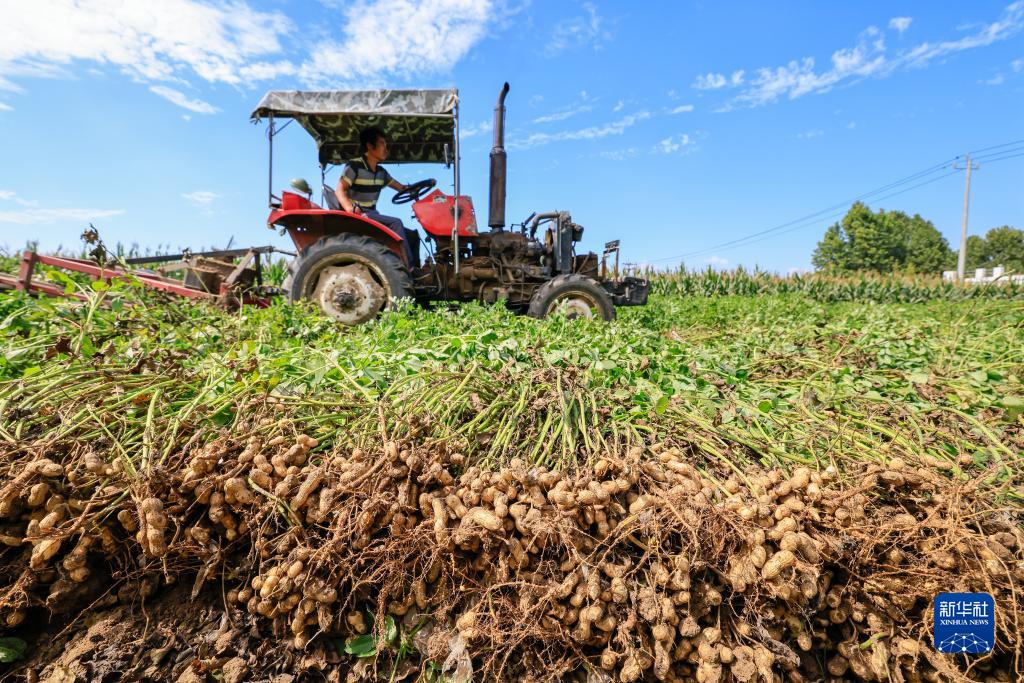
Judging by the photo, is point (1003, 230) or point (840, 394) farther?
point (1003, 230)

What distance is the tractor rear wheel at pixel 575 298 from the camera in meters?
6.23

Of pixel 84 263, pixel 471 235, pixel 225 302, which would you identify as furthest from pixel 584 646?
pixel 84 263

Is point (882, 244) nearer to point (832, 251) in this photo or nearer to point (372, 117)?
point (832, 251)

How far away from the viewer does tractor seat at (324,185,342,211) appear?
6438mm

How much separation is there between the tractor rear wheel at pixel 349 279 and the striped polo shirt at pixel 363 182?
29.7 inches

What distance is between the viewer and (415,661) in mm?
1564

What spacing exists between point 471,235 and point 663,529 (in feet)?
19.2

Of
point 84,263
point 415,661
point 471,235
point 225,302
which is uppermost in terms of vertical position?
point 471,235

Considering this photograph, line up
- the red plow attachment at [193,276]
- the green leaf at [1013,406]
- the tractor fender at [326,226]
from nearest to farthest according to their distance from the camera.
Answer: the green leaf at [1013,406] → the red plow attachment at [193,276] → the tractor fender at [326,226]

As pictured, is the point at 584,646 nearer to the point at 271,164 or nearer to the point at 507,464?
the point at 507,464

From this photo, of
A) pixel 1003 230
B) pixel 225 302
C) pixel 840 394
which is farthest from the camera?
pixel 1003 230

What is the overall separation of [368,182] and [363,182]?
0.20ft

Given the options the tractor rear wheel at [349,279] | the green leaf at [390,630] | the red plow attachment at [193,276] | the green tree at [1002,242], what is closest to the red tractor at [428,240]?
the tractor rear wheel at [349,279]

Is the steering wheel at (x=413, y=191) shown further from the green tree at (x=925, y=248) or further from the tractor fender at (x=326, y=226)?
the green tree at (x=925, y=248)
